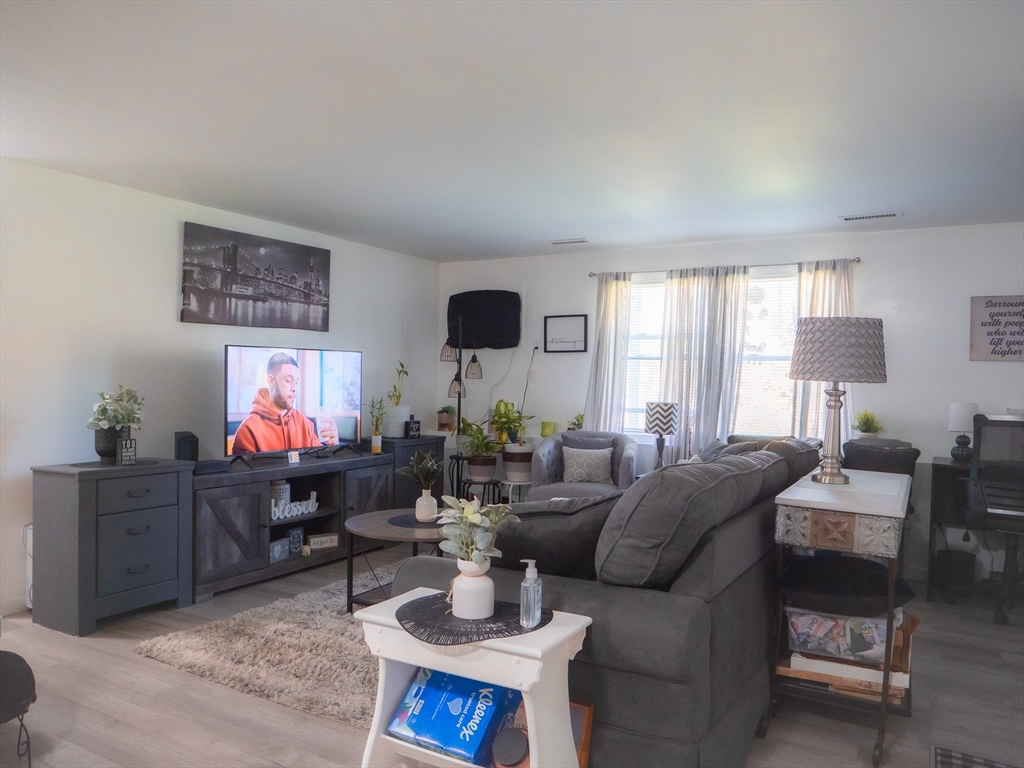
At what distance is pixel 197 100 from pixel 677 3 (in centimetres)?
198

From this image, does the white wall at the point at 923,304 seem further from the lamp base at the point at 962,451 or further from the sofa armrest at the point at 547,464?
the sofa armrest at the point at 547,464

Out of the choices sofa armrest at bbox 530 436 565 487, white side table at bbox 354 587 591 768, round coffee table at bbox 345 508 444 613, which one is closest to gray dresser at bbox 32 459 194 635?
round coffee table at bbox 345 508 444 613

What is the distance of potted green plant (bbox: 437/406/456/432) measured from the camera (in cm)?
678

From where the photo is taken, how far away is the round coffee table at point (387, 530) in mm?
3666

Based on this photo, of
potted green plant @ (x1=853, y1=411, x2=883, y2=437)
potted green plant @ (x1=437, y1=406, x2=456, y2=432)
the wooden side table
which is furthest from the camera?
potted green plant @ (x1=437, y1=406, x2=456, y2=432)

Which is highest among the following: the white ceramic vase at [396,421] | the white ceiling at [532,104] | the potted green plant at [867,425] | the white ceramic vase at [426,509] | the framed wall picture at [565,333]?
the white ceiling at [532,104]

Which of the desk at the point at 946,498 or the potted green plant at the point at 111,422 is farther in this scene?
the desk at the point at 946,498

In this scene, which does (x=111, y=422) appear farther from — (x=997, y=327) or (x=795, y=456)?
(x=997, y=327)

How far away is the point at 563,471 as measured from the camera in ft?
19.0

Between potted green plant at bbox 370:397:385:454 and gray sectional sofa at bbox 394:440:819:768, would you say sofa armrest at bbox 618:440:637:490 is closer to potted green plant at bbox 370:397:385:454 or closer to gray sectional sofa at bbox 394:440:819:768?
potted green plant at bbox 370:397:385:454

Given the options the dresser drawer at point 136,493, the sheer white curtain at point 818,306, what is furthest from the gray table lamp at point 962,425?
the dresser drawer at point 136,493

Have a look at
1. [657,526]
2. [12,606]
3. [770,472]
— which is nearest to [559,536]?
[657,526]

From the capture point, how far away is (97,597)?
3.64 metres

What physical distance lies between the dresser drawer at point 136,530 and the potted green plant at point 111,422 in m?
0.36
